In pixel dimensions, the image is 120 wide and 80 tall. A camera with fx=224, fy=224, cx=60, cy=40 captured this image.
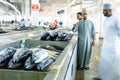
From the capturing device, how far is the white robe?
11.5ft

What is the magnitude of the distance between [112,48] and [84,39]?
1489 millimetres

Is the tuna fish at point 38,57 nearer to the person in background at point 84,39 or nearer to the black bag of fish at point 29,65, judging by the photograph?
the black bag of fish at point 29,65

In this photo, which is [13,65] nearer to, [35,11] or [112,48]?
[112,48]

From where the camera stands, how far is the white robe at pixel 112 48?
11.5 feet

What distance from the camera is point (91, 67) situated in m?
5.27

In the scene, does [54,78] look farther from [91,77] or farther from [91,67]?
[91,67]

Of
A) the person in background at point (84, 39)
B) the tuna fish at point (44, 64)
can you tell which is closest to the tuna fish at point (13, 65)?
the tuna fish at point (44, 64)

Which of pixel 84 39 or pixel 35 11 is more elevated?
pixel 35 11

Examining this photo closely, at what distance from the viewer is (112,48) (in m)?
3.51

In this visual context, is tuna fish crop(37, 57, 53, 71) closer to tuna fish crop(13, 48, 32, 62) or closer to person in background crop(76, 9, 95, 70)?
A: tuna fish crop(13, 48, 32, 62)

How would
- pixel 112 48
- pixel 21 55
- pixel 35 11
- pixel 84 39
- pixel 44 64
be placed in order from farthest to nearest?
pixel 35 11
pixel 84 39
pixel 112 48
pixel 21 55
pixel 44 64

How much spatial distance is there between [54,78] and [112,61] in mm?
2564

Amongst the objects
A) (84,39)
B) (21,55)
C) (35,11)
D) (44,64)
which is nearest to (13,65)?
(21,55)

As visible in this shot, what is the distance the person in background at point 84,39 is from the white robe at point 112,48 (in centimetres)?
125
